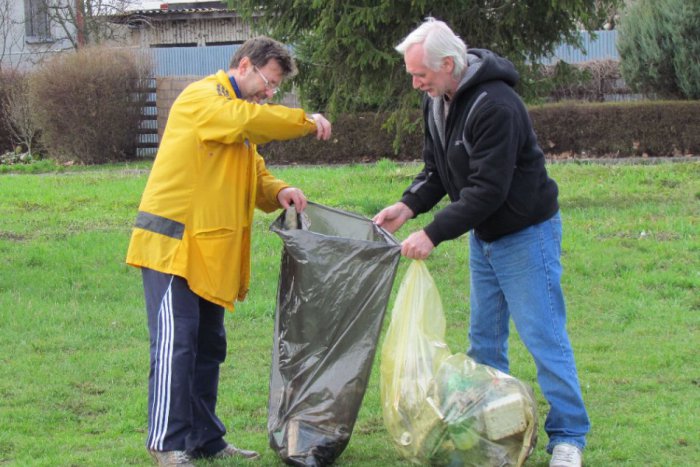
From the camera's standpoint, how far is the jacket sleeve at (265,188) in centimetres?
459

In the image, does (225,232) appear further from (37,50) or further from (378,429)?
(37,50)

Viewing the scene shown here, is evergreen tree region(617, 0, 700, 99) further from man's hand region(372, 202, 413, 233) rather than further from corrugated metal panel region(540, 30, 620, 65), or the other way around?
man's hand region(372, 202, 413, 233)

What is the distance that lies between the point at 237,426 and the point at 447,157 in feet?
6.06

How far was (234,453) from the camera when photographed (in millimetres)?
4473

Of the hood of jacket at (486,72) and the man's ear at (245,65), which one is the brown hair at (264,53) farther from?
the hood of jacket at (486,72)

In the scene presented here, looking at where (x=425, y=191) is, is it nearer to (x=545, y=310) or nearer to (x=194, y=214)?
(x=545, y=310)

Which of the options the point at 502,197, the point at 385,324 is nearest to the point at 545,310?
the point at 502,197

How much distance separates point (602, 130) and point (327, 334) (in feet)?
40.0

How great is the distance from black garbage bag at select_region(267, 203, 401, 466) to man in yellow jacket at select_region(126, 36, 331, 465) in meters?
0.30

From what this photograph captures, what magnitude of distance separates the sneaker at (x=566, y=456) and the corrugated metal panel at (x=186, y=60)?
19.9 metres

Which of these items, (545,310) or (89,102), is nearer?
(545,310)

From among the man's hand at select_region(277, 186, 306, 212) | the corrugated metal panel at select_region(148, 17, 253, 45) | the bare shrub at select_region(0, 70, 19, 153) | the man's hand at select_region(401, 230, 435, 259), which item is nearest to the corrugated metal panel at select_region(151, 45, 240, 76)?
the bare shrub at select_region(0, 70, 19, 153)

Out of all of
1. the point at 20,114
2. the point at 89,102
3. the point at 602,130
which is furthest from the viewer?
the point at 20,114

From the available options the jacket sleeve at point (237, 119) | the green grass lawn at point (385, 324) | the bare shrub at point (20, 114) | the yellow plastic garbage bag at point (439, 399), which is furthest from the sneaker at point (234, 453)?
the bare shrub at point (20, 114)
